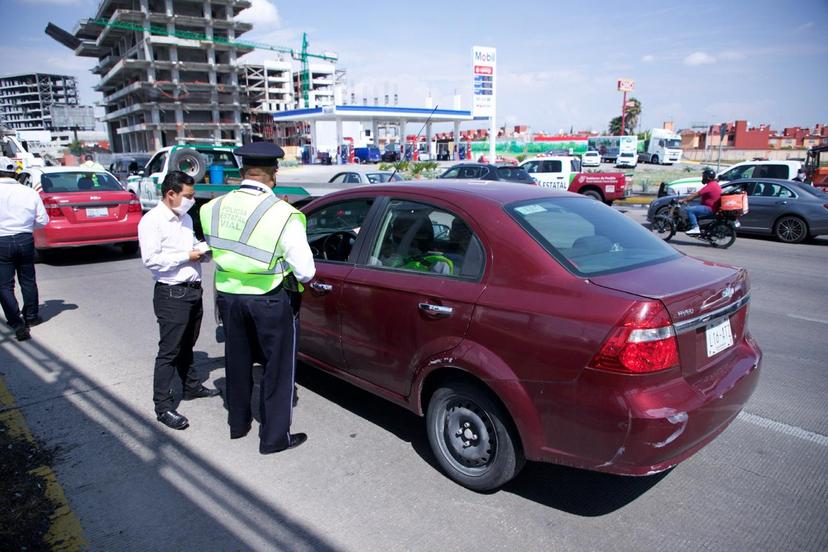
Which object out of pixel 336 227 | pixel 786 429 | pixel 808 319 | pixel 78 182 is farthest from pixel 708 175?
pixel 78 182

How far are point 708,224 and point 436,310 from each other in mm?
11132

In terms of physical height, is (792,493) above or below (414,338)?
below

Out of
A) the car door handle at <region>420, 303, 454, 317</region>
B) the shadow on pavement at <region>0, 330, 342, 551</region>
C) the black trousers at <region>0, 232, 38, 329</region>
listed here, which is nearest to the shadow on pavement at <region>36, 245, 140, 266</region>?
the black trousers at <region>0, 232, 38, 329</region>

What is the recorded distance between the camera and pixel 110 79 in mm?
91812

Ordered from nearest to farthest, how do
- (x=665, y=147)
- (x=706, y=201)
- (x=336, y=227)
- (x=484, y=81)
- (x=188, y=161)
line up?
(x=336, y=227), (x=706, y=201), (x=188, y=161), (x=484, y=81), (x=665, y=147)

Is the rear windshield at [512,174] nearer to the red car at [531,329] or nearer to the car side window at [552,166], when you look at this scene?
the car side window at [552,166]

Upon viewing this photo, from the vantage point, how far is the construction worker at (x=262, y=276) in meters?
3.32

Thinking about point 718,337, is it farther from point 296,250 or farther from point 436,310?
point 296,250

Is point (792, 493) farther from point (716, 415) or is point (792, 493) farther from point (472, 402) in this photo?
point (472, 402)

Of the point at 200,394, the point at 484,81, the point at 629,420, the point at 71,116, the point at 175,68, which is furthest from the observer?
the point at 71,116

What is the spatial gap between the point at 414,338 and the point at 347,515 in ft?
3.39

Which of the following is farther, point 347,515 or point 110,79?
point 110,79

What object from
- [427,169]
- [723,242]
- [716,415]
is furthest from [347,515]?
[427,169]

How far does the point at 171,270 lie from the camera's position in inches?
159
